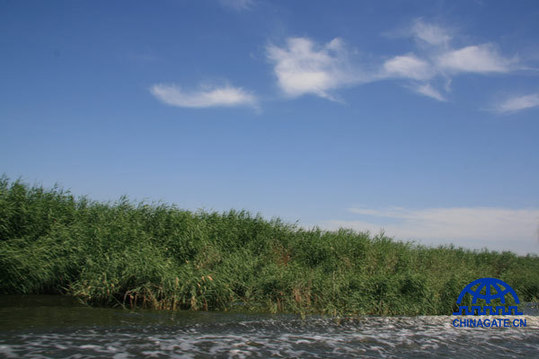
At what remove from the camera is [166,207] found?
43.6 ft

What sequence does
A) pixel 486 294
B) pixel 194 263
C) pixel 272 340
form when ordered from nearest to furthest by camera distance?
1. pixel 272 340
2. pixel 194 263
3. pixel 486 294

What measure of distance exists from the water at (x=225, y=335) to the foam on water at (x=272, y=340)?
0.04 feet

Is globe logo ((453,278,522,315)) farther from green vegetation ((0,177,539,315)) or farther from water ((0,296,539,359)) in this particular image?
water ((0,296,539,359))

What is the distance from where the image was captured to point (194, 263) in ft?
35.2

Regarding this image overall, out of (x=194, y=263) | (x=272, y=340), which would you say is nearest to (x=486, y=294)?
(x=272, y=340)

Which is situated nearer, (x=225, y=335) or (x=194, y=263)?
(x=225, y=335)

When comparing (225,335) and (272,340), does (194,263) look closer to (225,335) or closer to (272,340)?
(225,335)

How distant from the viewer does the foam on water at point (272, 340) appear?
223 inches

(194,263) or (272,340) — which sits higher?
(194,263)

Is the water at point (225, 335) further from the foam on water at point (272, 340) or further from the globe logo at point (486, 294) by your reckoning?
the globe logo at point (486, 294)

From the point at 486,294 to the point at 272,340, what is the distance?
→ 7.59m

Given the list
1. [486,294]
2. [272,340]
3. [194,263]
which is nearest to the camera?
[272,340]

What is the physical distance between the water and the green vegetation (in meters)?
0.60

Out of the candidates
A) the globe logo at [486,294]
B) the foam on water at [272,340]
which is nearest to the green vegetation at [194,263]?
the globe logo at [486,294]
